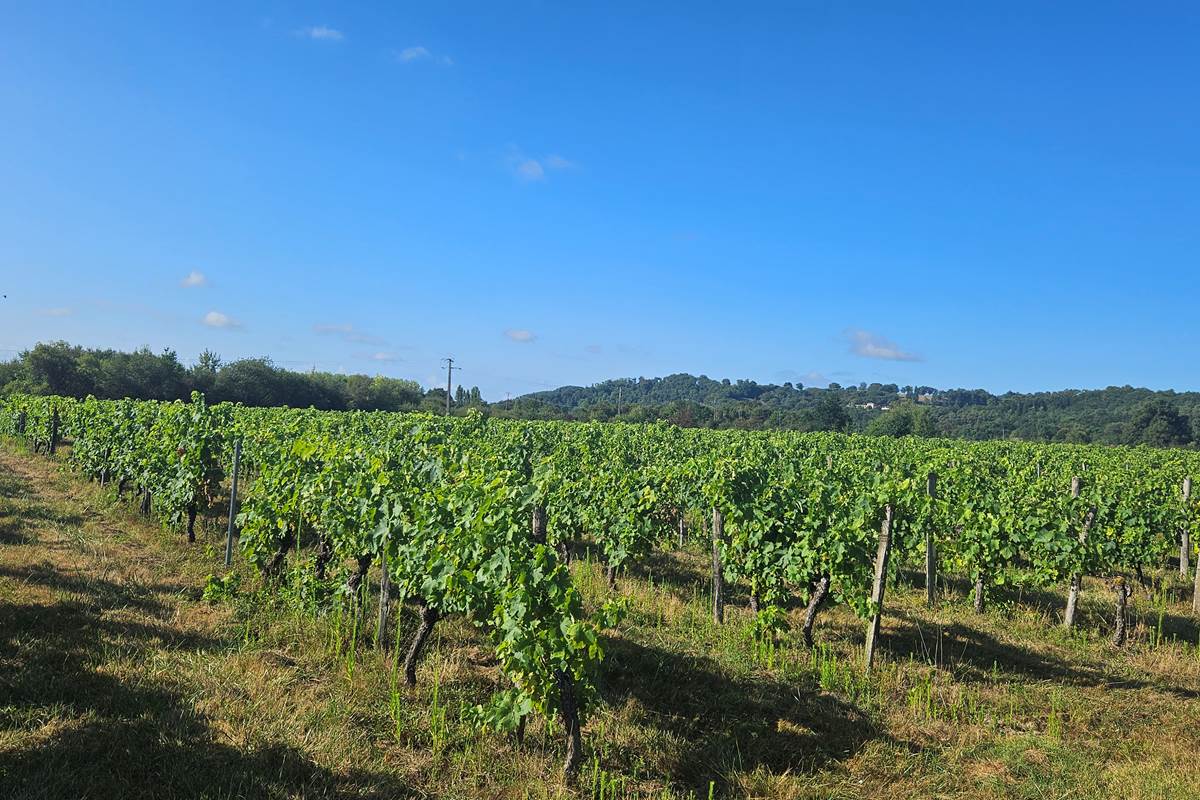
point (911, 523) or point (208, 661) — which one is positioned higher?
point (911, 523)

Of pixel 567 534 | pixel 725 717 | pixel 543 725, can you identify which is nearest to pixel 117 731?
pixel 543 725

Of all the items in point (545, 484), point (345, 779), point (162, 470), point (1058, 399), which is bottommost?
point (345, 779)

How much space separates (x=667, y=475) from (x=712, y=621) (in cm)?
301

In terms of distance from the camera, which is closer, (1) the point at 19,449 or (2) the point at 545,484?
(2) the point at 545,484

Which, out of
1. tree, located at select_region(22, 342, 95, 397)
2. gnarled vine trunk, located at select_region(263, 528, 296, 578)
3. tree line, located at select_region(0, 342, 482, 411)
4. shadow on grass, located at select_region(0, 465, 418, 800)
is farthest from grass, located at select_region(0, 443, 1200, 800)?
tree, located at select_region(22, 342, 95, 397)

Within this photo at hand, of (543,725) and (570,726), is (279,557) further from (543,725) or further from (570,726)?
(570,726)

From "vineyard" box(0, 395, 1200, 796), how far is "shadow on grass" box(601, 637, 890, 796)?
48 centimetres

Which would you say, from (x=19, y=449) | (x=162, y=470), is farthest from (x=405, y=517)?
(x=19, y=449)

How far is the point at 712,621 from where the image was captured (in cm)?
862

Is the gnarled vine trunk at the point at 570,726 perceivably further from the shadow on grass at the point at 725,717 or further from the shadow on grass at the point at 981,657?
the shadow on grass at the point at 981,657

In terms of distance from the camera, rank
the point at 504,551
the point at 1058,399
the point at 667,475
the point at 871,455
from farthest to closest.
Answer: the point at 1058,399
the point at 871,455
the point at 667,475
the point at 504,551

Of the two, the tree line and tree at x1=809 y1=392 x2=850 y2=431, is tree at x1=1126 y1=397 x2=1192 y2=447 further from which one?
the tree line

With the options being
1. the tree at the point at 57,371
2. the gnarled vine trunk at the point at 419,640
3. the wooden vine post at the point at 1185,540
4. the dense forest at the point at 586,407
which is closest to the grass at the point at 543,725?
the gnarled vine trunk at the point at 419,640

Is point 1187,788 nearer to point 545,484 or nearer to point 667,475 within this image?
point 545,484
